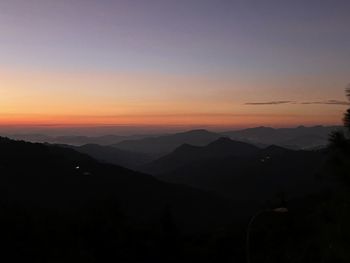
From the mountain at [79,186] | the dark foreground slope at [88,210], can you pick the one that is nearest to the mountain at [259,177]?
the dark foreground slope at [88,210]

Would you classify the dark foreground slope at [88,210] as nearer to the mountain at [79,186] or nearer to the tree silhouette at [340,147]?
the mountain at [79,186]

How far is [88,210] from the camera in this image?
6066 cm

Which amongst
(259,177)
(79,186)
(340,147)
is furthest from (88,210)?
(259,177)

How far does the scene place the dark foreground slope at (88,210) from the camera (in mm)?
39406

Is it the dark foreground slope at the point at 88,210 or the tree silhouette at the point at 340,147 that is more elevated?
the tree silhouette at the point at 340,147

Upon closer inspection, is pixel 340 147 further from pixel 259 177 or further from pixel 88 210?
pixel 259 177

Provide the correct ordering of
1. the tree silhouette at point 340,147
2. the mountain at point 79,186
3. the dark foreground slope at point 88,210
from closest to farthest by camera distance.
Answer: the tree silhouette at point 340,147
the dark foreground slope at point 88,210
the mountain at point 79,186

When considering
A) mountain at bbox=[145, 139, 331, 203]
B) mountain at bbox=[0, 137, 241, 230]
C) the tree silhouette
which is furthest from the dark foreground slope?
mountain at bbox=[145, 139, 331, 203]

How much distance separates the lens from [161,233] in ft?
169

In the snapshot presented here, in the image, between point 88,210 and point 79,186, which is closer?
point 88,210

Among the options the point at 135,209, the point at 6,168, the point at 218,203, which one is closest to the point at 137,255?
the point at 135,209

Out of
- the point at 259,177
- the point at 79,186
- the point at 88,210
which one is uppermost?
the point at 88,210

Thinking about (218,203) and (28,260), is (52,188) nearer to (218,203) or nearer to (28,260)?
(218,203)

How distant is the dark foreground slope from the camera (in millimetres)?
39406
